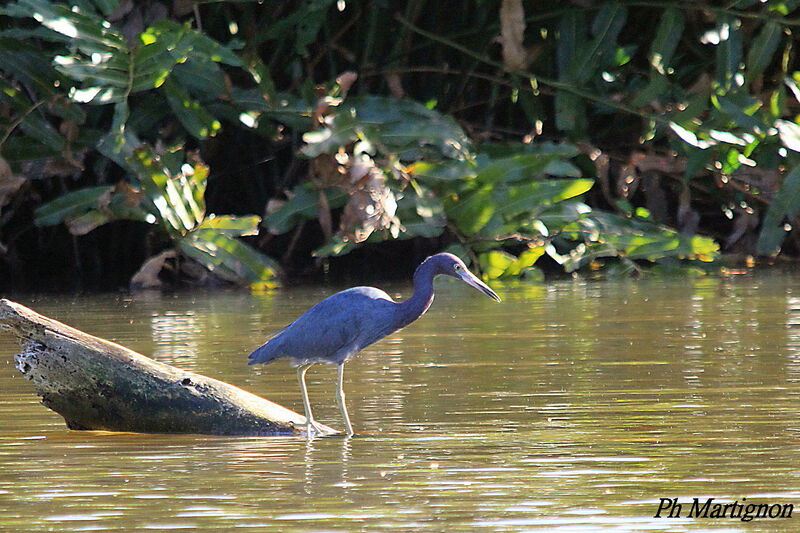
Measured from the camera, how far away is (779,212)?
12492mm

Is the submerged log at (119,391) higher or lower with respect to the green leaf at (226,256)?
lower

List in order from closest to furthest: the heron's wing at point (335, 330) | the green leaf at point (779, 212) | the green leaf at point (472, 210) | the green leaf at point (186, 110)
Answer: the heron's wing at point (335, 330) → the green leaf at point (472, 210) → the green leaf at point (186, 110) → the green leaf at point (779, 212)

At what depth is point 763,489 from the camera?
455cm

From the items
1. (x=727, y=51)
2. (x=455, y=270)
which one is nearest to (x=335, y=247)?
(x=727, y=51)

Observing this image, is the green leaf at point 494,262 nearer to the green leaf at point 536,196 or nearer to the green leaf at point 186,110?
the green leaf at point 536,196

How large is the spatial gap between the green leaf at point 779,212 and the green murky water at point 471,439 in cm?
281

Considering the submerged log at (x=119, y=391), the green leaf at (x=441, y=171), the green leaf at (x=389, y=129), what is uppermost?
the green leaf at (x=389, y=129)

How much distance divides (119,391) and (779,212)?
7863 millimetres

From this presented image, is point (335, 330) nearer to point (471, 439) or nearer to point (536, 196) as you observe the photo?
point (471, 439)

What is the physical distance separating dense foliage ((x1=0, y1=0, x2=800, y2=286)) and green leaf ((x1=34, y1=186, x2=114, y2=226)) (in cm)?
2

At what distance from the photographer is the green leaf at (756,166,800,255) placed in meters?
12.4

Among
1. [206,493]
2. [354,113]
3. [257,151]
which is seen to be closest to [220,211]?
[257,151]

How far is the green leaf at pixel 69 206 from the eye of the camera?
39.5 feet

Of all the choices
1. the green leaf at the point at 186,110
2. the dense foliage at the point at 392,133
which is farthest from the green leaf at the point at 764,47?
the green leaf at the point at 186,110
